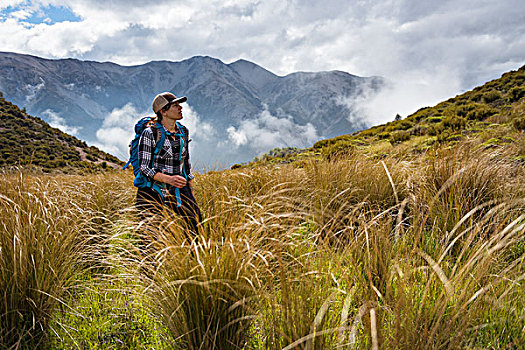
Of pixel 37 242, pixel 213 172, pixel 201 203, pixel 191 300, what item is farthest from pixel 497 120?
pixel 37 242

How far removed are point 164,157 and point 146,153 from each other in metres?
0.18

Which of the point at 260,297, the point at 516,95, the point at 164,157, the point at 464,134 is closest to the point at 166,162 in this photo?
the point at 164,157

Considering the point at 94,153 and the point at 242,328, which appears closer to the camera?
the point at 242,328

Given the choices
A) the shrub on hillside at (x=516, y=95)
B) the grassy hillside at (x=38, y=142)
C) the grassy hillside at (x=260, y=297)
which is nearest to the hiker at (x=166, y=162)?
the grassy hillside at (x=260, y=297)

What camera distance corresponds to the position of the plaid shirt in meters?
2.62

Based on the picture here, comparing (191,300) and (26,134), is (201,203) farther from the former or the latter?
(26,134)

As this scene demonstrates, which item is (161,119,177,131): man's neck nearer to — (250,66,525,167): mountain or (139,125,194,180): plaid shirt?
(139,125,194,180): plaid shirt

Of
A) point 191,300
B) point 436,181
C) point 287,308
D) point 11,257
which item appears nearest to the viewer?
point 287,308

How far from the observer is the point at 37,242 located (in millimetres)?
1720

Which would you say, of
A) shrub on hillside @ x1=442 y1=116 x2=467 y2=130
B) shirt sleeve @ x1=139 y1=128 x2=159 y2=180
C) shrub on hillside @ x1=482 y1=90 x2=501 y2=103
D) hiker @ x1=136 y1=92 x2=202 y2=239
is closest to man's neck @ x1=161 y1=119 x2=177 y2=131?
hiker @ x1=136 y1=92 x2=202 y2=239

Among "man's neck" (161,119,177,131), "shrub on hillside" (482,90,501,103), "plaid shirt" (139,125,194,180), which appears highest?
"shrub on hillside" (482,90,501,103)

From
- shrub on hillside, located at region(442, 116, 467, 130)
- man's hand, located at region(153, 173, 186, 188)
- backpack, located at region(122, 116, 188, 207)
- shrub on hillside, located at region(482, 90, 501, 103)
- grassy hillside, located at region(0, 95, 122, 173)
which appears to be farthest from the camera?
grassy hillside, located at region(0, 95, 122, 173)

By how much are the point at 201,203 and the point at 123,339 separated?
2.03 meters

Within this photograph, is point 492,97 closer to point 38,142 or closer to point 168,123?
point 168,123
